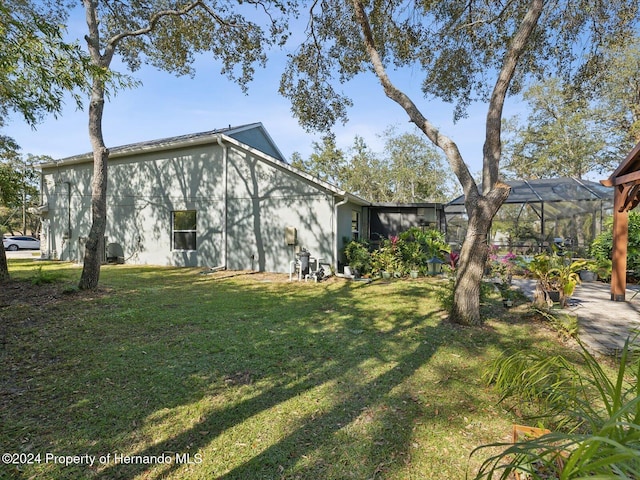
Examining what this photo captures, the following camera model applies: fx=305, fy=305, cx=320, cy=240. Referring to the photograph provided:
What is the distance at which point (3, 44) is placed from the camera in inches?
130

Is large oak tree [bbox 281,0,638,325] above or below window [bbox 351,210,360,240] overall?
above

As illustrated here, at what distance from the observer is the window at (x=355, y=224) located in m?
12.3

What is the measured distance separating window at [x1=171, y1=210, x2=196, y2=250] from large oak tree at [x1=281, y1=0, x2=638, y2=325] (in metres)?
6.45

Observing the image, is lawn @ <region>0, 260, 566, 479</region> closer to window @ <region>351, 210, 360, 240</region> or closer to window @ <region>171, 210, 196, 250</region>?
window @ <region>171, 210, 196, 250</region>

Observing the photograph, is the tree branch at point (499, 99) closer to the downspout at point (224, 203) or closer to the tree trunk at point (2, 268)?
the downspout at point (224, 203)

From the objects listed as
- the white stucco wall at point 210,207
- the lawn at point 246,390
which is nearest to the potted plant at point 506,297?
the lawn at point 246,390

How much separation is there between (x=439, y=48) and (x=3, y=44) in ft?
26.2

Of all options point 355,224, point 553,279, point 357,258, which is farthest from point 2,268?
point 553,279

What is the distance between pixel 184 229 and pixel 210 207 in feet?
5.16

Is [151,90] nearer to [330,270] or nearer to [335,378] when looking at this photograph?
[330,270]

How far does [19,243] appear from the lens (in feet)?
79.3

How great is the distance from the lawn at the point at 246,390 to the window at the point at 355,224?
652cm

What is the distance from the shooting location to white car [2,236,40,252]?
23.8m

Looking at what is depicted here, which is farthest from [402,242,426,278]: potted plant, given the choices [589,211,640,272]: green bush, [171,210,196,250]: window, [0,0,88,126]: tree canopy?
[0,0,88,126]: tree canopy
